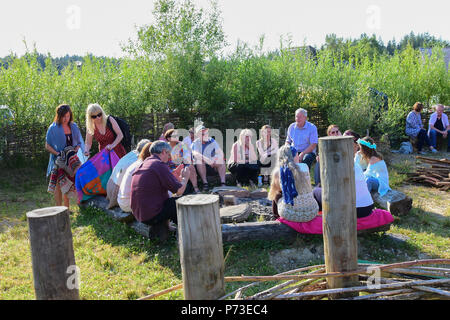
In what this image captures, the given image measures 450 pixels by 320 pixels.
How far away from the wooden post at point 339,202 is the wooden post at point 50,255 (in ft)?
6.13

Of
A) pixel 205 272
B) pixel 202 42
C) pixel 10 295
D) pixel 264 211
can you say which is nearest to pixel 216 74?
pixel 202 42

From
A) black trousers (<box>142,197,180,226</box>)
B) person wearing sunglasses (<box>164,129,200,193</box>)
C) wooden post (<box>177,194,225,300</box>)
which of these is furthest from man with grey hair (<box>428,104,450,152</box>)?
wooden post (<box>177,194,225,300</box>)

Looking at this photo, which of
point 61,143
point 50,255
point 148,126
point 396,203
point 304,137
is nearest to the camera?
point 50,255

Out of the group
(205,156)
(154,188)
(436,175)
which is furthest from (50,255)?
(436,175)

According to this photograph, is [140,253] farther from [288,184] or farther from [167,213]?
[288,184]

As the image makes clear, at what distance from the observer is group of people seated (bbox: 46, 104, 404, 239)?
496cm

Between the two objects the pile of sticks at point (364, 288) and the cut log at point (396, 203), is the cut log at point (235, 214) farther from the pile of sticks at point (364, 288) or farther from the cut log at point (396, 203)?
the cut log at point (396, 203)

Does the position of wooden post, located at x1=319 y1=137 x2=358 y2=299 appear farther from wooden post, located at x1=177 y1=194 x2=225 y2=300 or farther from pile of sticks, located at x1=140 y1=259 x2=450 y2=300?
wooden post, located at x1=177 y1=194 x2=225 y2=300

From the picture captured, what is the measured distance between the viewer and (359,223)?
16.9ft

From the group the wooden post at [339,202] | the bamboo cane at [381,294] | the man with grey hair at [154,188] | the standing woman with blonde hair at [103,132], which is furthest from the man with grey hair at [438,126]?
the wooden post at [339,202]

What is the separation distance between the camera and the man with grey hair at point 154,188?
4957 millimetres

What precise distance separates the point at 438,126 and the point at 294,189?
9773 millimetres

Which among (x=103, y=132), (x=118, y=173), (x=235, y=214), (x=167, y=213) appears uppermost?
(x=103, y=132)

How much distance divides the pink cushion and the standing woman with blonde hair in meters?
3.06
